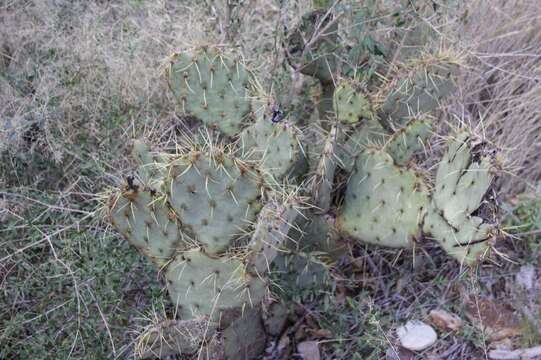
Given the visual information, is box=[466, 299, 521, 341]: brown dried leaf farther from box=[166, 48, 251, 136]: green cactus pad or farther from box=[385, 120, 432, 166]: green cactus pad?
box=[166, 48, 251, 136]: green cactus pad

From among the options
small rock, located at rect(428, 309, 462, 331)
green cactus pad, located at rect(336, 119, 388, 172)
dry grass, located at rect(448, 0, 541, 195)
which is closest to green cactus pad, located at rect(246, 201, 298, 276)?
green cactus pad, located at rect(336, 119, 388, 172)

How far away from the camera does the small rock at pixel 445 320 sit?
2.84 meters

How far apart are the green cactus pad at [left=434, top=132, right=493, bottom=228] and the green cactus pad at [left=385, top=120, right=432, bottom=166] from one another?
18 centimetres

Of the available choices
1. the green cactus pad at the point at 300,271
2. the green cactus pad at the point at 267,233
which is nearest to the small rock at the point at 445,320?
the green cactus pad at the point at 300,271

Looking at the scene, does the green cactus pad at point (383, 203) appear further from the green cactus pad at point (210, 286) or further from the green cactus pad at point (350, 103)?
the green cactus pad at point (210, 286)

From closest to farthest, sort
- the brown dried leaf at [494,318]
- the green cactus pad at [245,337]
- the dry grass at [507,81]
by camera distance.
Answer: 1. the green cactus pad at [245,337]
2. the brown dried leaf at [494,318]
3. the dry grass at [507,81]

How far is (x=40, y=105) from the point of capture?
3145mm

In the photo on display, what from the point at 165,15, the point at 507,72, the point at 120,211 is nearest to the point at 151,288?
the point at 120,211

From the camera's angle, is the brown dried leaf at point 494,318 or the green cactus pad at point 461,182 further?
the brown dried leaf at point 494,318

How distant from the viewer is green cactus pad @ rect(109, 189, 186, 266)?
88.3 inches

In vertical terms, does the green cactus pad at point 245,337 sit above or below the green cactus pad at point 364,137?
below

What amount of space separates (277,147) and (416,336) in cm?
98

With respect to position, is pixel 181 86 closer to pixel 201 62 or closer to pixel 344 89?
pixel 201 62

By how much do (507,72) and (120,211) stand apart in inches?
85.7
